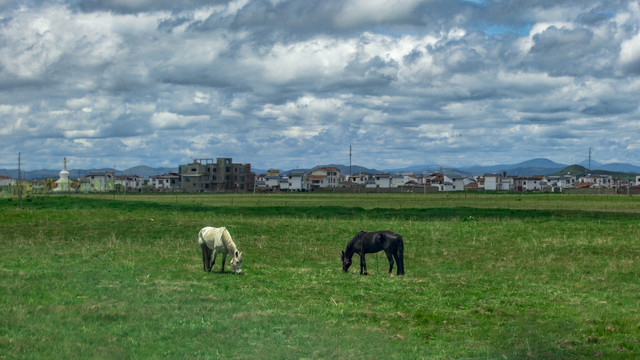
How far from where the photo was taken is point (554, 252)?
2792 cm

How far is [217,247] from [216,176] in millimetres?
162520

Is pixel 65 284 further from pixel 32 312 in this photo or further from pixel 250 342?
pixel 250 342

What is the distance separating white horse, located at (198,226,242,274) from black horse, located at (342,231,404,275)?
4.38 metres

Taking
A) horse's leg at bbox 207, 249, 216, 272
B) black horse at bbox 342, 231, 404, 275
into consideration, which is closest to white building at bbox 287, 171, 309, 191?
black horse at bbox 342, 231, 404, 275

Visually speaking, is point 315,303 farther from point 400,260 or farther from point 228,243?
point 400,260

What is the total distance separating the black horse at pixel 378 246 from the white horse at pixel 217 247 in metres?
4.38

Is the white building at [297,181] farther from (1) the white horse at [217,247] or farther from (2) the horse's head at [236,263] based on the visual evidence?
(2) the horse's head at [236,263]

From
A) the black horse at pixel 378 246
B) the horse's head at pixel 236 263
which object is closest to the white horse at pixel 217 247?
the horse's head at pixel 236 263

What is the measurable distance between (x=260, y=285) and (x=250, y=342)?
571 centimetres

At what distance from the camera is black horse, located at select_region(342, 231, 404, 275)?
2053cm

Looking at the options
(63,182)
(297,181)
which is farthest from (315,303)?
(297,181)

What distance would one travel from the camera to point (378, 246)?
20.8 m

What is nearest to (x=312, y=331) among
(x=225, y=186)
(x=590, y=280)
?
(x=590, y=280)

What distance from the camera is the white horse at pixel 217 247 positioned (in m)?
19.5
